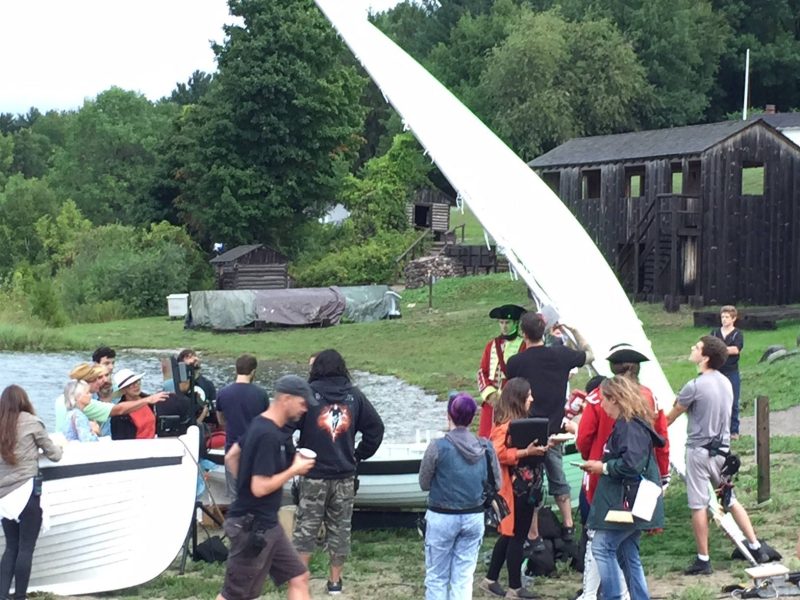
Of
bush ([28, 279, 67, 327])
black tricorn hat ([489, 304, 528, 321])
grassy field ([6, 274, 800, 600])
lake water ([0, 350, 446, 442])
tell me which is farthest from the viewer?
bush ([28, 279, 67, 327])

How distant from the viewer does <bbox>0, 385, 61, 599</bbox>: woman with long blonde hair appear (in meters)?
9.41

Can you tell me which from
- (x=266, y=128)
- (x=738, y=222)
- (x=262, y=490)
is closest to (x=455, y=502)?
(x=262, y=490)

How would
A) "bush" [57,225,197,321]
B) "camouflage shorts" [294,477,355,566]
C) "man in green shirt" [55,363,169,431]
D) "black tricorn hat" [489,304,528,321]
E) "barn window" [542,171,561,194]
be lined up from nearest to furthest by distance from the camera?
1. "camouflage shorts" [294,477,355,566]
2. "man in green shirt" [55,363,169,431]
3. "black tricorn hat" [489,304,528,321]
4. "barn window" [542,171,561,194]
5. "bush" [57,225,197,321]

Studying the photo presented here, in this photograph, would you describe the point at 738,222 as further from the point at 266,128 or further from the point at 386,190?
the point at 386,190

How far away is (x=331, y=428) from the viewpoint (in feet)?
31.9

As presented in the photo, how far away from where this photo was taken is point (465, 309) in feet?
138

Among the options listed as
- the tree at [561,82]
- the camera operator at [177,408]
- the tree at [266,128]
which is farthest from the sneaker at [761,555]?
the tree at [561,82]

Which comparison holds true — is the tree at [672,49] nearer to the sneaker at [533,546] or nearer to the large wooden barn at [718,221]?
the large wooden barn at [718,221]

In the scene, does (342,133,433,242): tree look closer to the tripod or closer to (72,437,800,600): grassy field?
(72,437,800,600): grassy field

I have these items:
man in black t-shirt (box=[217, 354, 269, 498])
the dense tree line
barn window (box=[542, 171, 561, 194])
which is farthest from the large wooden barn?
man in black t-shirt (box=[217, 354, 269, 498])

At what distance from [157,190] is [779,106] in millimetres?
38316

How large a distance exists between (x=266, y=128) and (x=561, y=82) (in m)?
18.7

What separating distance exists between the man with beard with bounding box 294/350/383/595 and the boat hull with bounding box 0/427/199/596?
4.54ft

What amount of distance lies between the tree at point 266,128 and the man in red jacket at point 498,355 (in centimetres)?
4466
